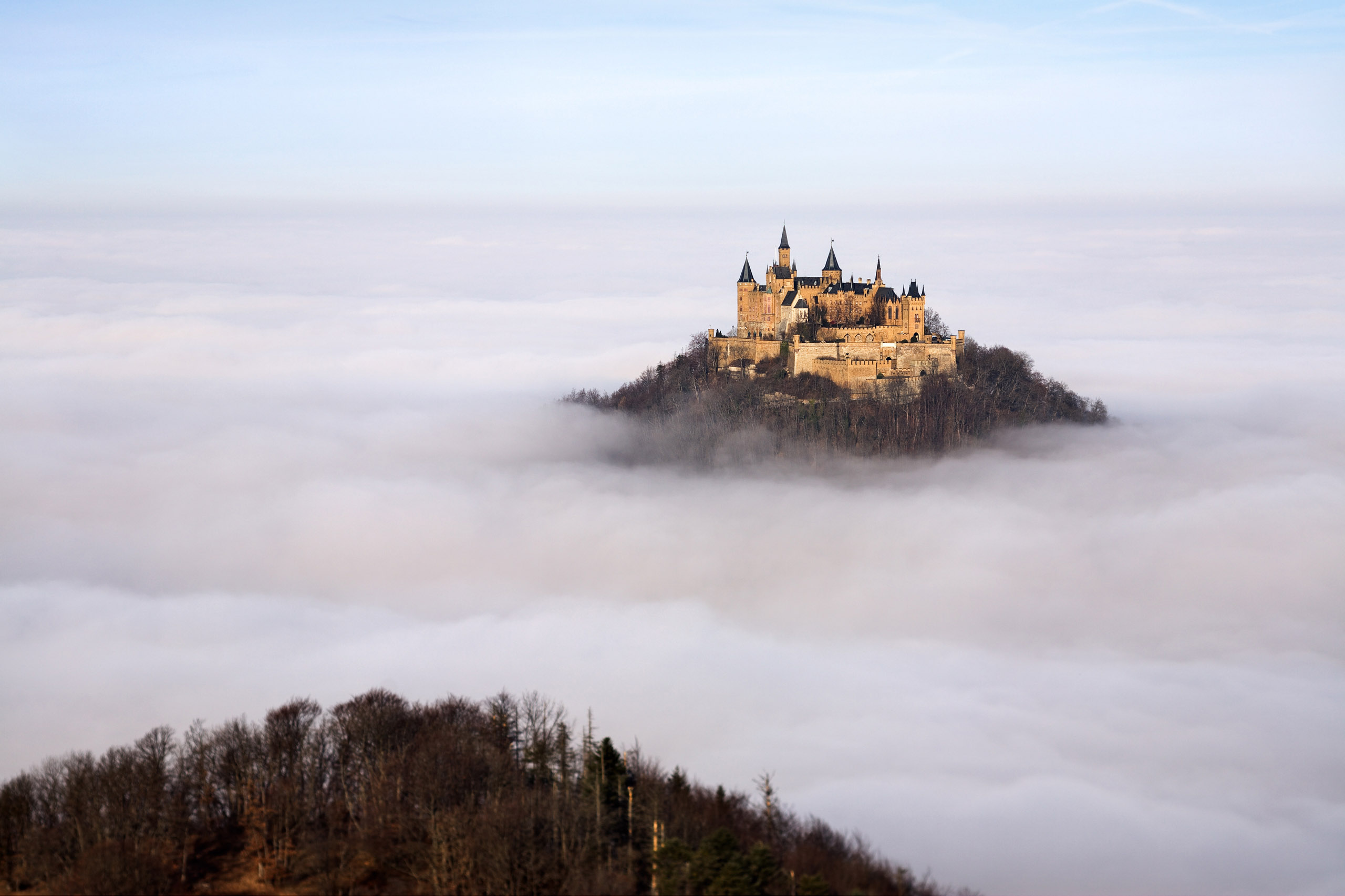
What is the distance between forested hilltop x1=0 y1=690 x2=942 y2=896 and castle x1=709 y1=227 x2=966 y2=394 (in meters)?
59.8

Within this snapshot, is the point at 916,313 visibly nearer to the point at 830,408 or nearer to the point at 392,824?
the point at 830,408

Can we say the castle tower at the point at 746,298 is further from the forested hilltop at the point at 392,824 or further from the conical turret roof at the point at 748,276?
the forested hilltop at the point at 392,824

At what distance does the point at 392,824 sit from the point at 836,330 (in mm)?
69603

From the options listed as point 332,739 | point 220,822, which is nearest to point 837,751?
point 332,739

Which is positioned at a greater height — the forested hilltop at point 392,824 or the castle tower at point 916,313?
the castle tower at point 916,313

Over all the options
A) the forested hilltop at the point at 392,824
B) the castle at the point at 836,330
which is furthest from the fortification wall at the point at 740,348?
the forested hilltop at the point at 392,824

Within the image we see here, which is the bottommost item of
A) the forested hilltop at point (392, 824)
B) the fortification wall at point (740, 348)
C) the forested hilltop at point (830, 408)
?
the forested hilltop at point (392, 824)

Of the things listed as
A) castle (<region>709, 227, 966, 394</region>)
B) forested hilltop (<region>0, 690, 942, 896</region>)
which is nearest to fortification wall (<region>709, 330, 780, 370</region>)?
castle (<region>709, 227, 966, 394</region>)

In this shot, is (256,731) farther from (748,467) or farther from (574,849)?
(748,467)

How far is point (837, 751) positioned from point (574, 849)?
36.4 meters

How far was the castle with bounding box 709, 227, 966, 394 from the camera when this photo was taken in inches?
4060

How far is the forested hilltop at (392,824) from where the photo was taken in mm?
37000

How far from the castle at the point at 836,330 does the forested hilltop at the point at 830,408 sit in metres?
0.93

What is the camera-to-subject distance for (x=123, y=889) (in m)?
36.7
